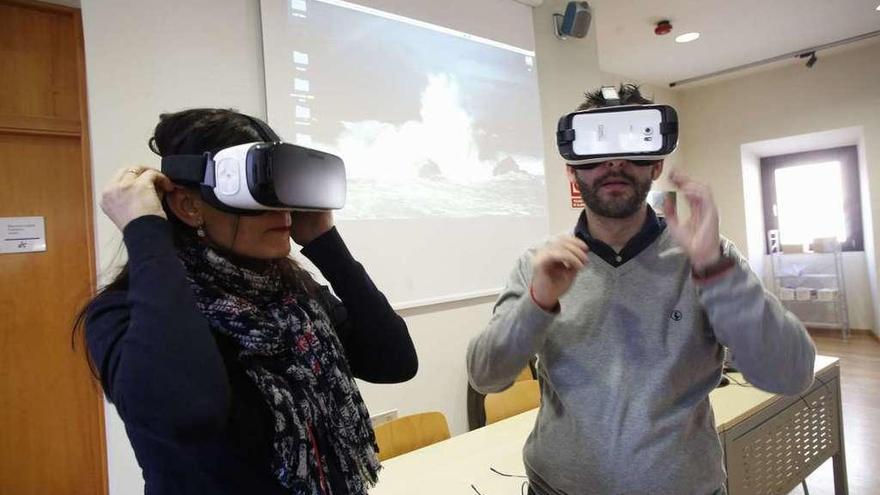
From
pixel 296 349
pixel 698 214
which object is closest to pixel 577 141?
pixel 698 214

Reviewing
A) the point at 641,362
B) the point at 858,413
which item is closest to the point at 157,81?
the point at 641,362

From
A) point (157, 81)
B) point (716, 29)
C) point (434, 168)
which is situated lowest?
point (434, 168)

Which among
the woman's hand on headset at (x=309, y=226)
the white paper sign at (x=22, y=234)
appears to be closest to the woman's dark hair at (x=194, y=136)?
the woman's hand on headset at (x=309, y=226)

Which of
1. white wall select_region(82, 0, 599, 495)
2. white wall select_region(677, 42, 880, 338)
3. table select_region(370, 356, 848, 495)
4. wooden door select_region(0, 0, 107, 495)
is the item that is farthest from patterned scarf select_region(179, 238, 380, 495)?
white wall select_region(677, 42, 880, 338)

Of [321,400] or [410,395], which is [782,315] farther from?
[410,395]

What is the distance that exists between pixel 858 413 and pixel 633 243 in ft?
11.5

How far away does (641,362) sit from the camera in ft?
3.01

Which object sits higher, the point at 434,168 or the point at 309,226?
the point at 434,168

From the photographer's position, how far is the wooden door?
2.09m

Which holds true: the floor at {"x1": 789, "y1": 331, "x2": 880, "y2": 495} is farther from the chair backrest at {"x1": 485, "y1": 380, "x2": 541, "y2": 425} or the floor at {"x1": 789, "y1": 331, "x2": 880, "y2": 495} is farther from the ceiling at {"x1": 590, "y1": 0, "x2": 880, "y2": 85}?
the ceiling at {"x1": 590, "y1": 0, "x2": 880, "y2": 85}

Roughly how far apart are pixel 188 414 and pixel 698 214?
0.74 meters

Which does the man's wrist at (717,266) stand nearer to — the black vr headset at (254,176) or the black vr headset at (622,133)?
the black vr headset at (622,133)

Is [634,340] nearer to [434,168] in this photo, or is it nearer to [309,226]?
[309,226]

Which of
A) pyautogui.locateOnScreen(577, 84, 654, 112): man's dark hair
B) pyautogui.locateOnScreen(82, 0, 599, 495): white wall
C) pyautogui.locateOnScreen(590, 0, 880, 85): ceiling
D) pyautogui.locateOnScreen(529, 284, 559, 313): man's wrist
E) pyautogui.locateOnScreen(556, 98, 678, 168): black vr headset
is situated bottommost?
pyautogui.locateOnScreen(529, 284, 559, 313): man's wrist
